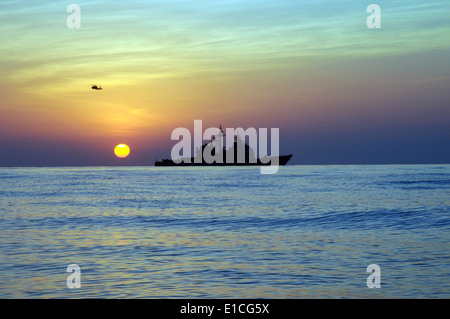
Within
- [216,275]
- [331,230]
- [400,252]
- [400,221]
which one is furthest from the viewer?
[400,221]

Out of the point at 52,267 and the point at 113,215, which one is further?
the point at 113,215

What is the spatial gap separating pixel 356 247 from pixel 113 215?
18.6 metres

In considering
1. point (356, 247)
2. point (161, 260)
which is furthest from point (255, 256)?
point (356, 247)

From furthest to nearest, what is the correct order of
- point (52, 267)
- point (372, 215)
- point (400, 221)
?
point (372, 215)
point (400, 221)
point (52, 267)

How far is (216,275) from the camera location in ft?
48.1

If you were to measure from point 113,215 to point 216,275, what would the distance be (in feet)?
68.5

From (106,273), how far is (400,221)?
61.7 feet

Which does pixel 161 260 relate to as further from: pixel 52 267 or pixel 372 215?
pixel 372 215

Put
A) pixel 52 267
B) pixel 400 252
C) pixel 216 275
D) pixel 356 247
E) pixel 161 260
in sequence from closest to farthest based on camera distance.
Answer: pixel 216 275 < pixel 52 267 < pixel 161 260 < pixel 400 252 < pixel 356 247
